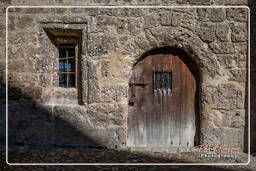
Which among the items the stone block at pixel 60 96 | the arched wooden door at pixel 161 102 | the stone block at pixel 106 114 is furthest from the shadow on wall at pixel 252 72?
the stone block at pixel 60 96

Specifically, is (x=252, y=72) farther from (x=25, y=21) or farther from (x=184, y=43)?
(x=25, y=21)

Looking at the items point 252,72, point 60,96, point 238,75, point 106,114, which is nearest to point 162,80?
point 106,114

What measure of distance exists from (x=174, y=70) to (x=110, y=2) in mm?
1516

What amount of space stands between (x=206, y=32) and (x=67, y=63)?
238cm

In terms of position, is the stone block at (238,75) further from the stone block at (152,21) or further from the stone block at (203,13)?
the stone block at (152,21)

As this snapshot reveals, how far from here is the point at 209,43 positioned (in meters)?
4.32

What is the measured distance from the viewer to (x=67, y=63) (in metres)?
4.76

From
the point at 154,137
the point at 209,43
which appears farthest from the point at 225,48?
the point at 154,137

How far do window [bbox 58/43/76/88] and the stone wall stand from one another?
355mm

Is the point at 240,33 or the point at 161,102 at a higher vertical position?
the point at 240,33

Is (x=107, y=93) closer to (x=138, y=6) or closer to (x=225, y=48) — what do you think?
(x=138, y=6)

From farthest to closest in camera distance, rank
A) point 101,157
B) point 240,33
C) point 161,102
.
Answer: point 161,102
point 240,33
point 101,157

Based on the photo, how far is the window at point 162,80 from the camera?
4551 mm

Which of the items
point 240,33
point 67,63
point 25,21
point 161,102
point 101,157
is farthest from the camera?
point 67,63
